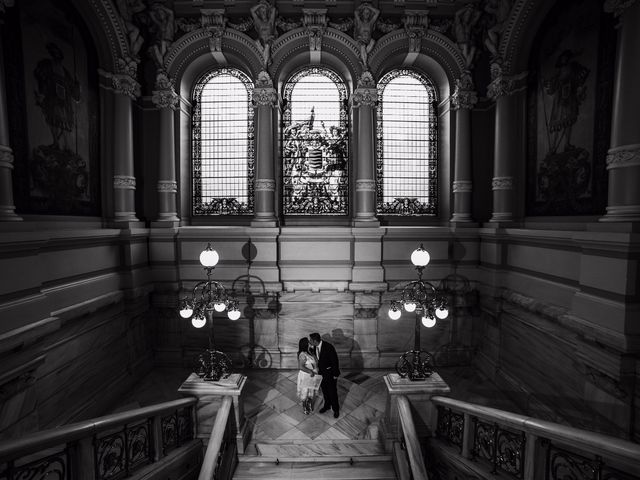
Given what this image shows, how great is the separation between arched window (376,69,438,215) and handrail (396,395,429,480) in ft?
16.4

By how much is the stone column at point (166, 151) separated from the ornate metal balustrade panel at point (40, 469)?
5.47m

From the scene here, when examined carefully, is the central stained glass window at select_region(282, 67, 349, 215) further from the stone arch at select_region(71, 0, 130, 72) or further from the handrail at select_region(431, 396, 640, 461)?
the handrail at select_region(431, 396, 640, 461)

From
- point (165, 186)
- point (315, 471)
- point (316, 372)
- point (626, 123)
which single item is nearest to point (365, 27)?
point (626, 123)

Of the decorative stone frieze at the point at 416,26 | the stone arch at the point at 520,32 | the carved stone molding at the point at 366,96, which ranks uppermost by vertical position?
the decorative stone frieze at the point at 416,26

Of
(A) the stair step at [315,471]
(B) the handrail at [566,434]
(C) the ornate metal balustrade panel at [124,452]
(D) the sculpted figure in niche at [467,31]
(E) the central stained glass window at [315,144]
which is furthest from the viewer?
(E) the central stained glass window at [315,144]

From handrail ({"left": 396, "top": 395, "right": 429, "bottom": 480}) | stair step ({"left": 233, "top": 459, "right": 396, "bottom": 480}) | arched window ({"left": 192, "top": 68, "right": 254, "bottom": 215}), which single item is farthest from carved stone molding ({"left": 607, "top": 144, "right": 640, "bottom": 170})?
arched window ({"left": 192, "top": 68, "right": 254, "bottom": 215})

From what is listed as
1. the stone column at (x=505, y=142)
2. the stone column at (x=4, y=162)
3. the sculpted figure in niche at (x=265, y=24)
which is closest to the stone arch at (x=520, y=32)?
the stone column at (x=505, y=142)

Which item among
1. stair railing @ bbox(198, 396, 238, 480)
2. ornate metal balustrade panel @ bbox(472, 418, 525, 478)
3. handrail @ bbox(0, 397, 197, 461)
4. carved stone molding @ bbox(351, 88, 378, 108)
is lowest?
stair railing @ bbox(198, 396, 238, 480)

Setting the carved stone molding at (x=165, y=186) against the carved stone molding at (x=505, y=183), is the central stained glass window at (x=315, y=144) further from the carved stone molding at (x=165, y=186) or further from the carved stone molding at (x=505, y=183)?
the carved stone molding at (x=505, y=183)

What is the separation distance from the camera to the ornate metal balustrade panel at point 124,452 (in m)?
3.69

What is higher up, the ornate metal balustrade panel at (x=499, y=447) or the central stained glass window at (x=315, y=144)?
the central stained glass window at (x=315, y=144)

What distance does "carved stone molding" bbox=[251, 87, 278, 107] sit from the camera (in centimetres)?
791

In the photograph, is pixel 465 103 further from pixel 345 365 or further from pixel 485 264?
pixel 345 365

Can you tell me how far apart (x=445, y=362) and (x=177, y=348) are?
6.57m
